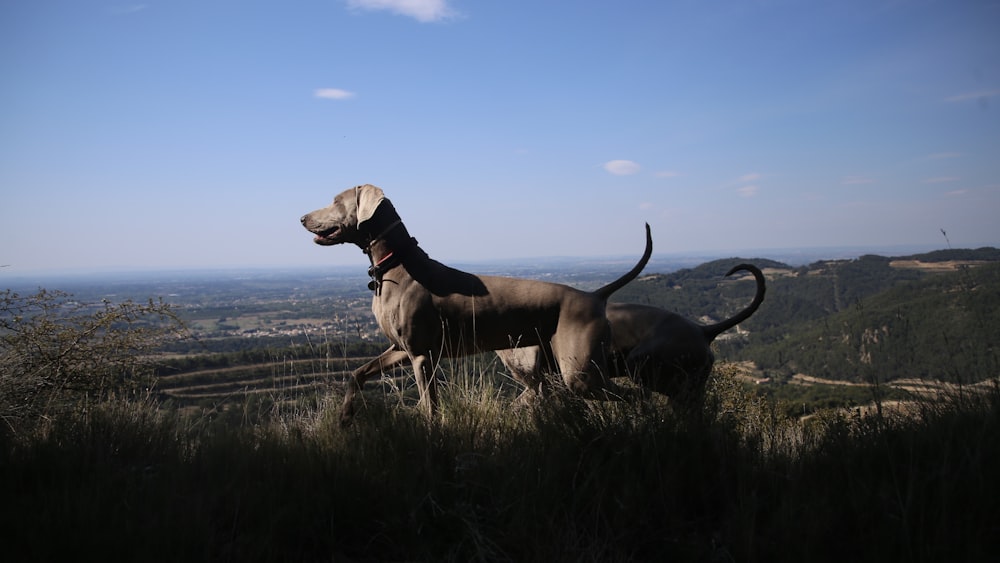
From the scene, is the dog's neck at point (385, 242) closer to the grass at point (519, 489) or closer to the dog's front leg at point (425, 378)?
the dog's front leg at point (425, 378)

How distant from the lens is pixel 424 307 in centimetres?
425

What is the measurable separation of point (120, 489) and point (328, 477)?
929mm

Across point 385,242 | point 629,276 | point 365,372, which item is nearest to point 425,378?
point 365,372

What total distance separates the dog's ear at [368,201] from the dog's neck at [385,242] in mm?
56

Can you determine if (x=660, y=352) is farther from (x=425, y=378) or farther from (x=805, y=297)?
(x=805, y=297)

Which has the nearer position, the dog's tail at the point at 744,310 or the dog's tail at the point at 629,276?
the dog's tail at the point at 629,276

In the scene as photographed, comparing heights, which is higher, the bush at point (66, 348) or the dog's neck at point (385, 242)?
the dog's neck at point (385, 242)

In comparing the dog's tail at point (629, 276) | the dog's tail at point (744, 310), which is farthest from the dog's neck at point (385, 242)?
the dog's tail at point (744, 310)

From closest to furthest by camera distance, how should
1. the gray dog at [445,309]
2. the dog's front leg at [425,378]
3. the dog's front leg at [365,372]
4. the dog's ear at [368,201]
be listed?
the dog's front leg at [365,372]
the dog's front leg at [425,378]
the gray dog at [445,309]
the dog's ear at [368,201]

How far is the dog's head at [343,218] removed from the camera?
4.42 meters

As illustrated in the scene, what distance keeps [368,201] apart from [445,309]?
107 cm

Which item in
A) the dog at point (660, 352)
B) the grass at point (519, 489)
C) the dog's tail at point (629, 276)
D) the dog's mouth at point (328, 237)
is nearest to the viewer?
the grass at point (519, 489)

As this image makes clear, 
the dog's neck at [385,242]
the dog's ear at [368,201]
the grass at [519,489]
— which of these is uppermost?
the dog's ear at [368,201]

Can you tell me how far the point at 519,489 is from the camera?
2547 mm
